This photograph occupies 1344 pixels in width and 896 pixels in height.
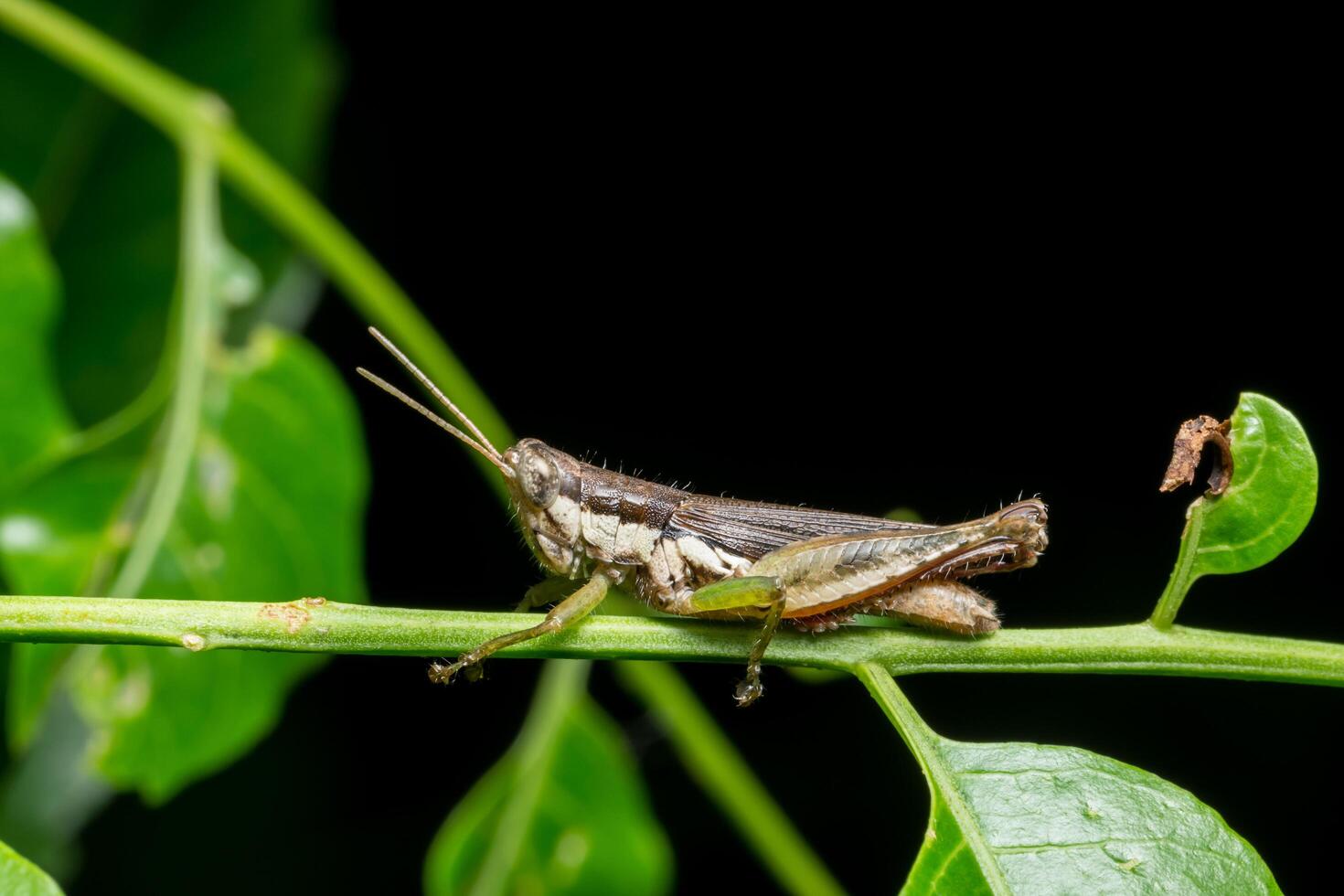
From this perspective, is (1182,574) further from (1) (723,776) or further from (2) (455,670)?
(1) (723,776)

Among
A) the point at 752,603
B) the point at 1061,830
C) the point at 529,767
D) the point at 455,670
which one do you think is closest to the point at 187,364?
the point at 455,670

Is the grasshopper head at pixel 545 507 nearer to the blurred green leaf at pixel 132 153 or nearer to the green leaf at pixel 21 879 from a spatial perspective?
the blurred green leaf at pixel 132 153

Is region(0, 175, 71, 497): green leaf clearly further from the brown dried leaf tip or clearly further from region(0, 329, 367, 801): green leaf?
the brown dried leaf tip

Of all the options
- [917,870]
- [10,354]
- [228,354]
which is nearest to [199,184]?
[228,354]

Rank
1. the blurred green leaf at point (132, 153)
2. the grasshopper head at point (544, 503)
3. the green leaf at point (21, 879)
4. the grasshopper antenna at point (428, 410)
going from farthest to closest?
the blurred green leaf at point (132, 153) → the grasshopper head at point (544, 503) → the grasshopper antenna at point (428, 410) → the green leaf at point (21, 879)

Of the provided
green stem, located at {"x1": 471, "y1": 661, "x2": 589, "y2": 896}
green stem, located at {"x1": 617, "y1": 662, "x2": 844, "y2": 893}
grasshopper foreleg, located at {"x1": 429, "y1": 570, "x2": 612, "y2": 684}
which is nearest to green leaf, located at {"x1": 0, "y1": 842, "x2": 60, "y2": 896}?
grasshopper foreleg, located at {"x1": 429, "y1": 570, "x2": 612, "y2": 684}

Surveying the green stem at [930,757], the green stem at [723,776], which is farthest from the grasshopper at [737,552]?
the green stem at [723,776]

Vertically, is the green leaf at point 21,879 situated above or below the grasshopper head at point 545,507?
below

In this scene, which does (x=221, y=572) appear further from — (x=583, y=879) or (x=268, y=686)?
(x=583, y=879)
